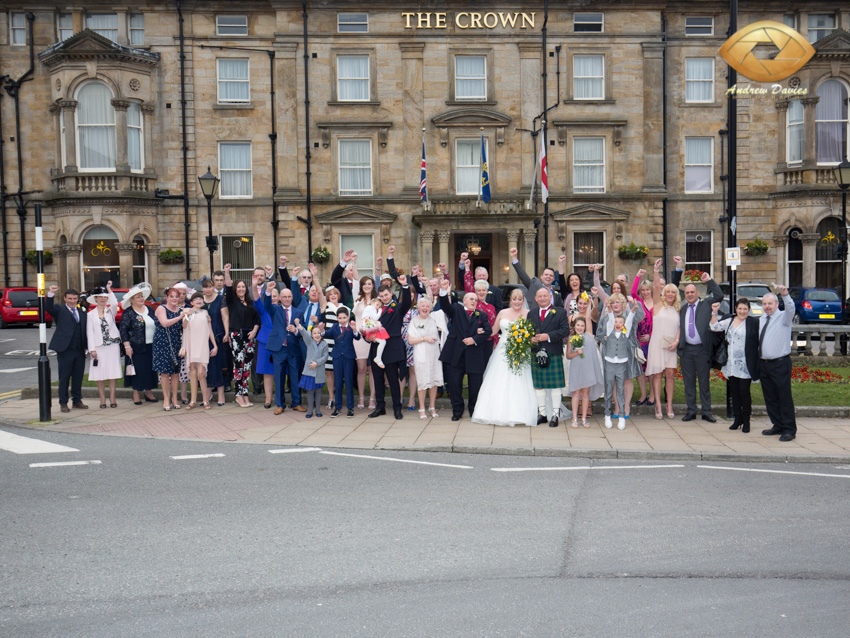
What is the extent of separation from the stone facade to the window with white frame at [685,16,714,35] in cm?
45

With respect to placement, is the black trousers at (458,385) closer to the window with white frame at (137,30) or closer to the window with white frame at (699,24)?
the window with white frame at (137,30)

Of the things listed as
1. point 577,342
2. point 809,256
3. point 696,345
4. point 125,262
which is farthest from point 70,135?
point 809,256

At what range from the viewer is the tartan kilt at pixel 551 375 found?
11.9m

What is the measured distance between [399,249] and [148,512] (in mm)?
25587

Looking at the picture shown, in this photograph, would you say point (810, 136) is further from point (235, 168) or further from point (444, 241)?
point (235, 168)

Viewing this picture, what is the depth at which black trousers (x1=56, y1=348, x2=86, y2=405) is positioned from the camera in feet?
43.1

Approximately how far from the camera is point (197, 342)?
42.4ft

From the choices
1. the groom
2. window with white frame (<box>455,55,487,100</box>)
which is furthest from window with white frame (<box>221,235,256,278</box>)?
the groom

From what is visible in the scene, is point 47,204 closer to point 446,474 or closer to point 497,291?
point 497,291

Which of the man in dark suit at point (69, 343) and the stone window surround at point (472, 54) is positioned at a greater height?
the stone window surround at point (472, 54)

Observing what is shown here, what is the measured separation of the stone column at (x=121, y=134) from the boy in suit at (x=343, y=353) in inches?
874

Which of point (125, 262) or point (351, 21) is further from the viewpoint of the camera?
point (351, 21)

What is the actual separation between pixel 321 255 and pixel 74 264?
32.6ft

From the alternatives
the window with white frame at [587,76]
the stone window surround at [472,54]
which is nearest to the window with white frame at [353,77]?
the stone window surround at [472,54]
